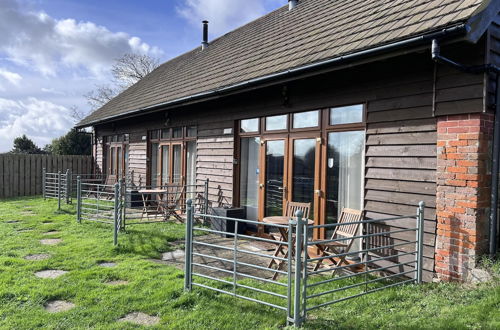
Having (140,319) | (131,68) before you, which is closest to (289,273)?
(140,319)

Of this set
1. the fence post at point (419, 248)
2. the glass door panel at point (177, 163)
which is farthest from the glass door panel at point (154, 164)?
the fence post at point (419, 248)

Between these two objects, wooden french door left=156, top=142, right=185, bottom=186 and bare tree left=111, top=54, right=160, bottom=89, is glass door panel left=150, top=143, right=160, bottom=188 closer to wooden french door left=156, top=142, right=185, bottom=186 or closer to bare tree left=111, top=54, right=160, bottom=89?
wooden french door left=156, top=142, right=185, bottom=186

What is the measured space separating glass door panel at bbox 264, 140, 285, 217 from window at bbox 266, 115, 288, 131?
256 mm

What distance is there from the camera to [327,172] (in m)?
6.04

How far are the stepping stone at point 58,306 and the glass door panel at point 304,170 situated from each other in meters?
3.82

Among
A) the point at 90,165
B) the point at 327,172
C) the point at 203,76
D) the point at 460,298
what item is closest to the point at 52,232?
the point at 203,76

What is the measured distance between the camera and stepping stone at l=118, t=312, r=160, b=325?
3.58 metres

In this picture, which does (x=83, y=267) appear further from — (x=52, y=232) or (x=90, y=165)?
(x=90, y=165)

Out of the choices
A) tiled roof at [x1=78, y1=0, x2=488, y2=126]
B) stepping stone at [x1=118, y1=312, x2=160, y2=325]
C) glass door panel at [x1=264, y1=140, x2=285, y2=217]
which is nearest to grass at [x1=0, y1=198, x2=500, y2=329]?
stepping stone at [x1=118, y1=312, x2=160, y2=325]

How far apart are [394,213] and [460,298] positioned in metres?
1.41

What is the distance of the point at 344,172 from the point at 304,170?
2.85ft

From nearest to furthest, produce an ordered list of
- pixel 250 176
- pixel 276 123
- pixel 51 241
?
1. pixel 51 241
2. pixel 276 123
3. pixel 250 176

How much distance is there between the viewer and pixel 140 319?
3.65 meters

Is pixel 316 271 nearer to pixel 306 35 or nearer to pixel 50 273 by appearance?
pixel 50 273
